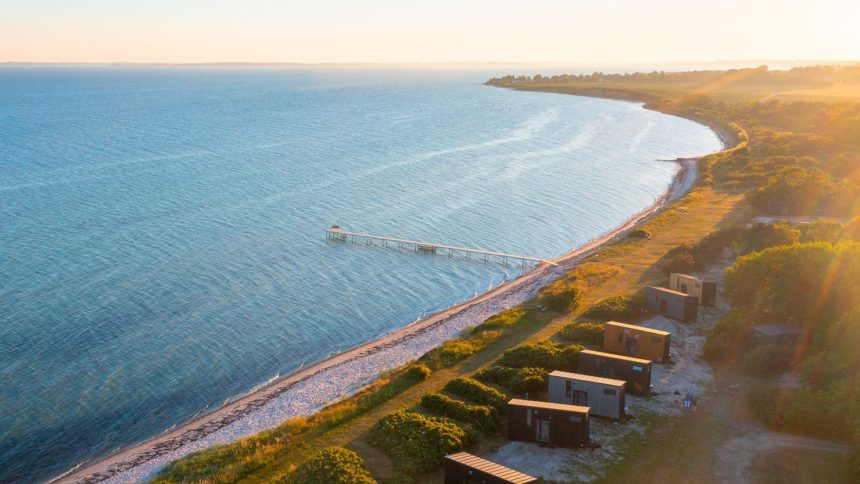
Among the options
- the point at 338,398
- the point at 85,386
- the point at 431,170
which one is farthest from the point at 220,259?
the point at 431,170

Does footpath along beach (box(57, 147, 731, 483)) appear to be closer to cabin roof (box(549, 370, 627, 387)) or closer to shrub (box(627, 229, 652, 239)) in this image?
shrub (box(627, 229, 652, 239))

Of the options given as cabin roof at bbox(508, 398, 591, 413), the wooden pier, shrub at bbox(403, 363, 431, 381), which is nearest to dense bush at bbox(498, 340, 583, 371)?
shrub at bbox(403, 363, 431, 381)

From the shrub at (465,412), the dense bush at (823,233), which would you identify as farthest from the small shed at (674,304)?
the shrub at (465,412)

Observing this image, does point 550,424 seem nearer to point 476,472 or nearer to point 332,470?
point 476,472

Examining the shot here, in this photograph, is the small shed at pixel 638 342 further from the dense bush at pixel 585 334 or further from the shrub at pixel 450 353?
the shrub at pixel 450 353

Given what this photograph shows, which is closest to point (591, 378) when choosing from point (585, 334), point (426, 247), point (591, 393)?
point (591, 393)

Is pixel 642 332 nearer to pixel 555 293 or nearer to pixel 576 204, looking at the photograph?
pixel 555 293
